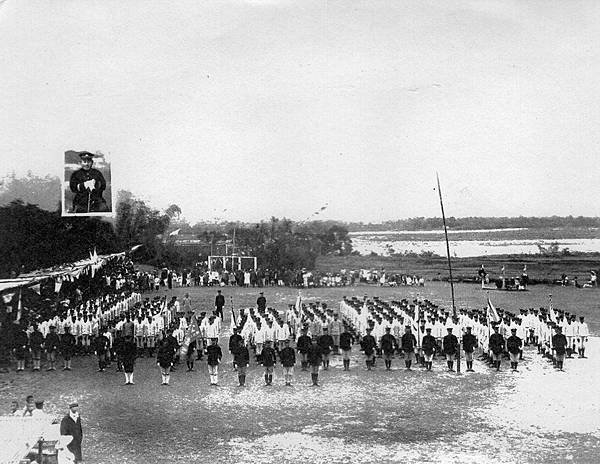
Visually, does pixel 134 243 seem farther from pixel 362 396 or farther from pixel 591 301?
pixel 591 301

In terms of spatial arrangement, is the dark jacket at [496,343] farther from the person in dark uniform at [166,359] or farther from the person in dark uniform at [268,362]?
the person in dark uniform at [166,359]

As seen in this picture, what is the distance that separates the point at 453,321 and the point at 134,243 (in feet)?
28.6

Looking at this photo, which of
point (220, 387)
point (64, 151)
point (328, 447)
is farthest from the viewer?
point (64, 151)

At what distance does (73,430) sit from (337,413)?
3.70m

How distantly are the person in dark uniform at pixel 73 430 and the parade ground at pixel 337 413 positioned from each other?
0.80 ft

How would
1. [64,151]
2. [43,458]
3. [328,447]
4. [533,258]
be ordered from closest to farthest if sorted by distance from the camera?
1. [43,458]
2. [328,447]
3. [64,151]
4. [533,258]

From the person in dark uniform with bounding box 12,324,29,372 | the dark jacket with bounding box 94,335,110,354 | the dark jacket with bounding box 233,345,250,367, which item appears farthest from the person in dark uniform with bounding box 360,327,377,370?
the person in dark uniform with bounding box 12,324,29,372

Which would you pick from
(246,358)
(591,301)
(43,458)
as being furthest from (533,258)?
(43,458)

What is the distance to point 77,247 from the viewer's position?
1299 centimetres

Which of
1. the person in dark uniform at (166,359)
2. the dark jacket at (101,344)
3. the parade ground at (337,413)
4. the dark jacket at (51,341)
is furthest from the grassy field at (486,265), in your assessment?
the dark jacket at (51,341)

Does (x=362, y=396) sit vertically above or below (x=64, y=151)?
below

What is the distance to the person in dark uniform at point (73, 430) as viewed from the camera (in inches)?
269

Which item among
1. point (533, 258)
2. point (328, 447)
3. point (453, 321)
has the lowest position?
point (328, 447)

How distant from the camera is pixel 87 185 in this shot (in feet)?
35.1
